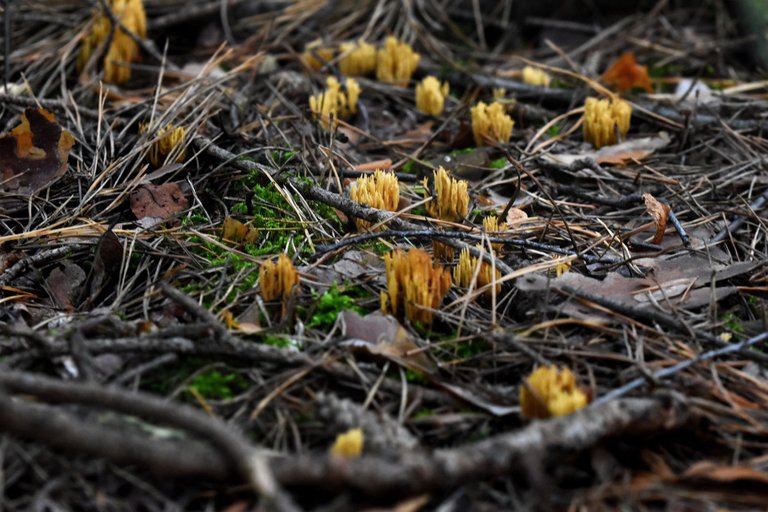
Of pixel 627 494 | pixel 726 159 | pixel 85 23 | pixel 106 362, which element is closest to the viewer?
pixel 627 494

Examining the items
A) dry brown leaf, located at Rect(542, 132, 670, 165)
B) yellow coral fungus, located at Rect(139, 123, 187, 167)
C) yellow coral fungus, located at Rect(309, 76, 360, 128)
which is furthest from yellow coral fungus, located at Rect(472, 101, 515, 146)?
yellow coral fungus, located at Rect(139, 123, 187, 167)

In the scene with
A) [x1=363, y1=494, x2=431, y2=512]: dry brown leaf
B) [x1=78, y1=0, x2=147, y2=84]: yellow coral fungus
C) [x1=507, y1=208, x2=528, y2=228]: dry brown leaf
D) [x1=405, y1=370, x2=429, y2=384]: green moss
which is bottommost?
[x1=507, y1=208, x2=528, y2=228]: dry brown leaf

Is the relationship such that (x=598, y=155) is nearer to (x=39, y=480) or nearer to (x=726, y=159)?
(x=726, y=159)

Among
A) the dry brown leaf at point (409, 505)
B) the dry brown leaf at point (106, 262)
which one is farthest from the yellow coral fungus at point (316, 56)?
the dry brown leaf at point (409, 505)

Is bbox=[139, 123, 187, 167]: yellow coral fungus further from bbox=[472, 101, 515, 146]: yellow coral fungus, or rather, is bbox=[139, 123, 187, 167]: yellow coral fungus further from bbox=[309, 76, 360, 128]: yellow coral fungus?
bbox=[472, 101, 515, 146]: yellow coral fungus

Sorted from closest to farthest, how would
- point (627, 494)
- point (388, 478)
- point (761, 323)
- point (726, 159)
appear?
point (388, 478) → point (627, 494) → point (761, 323) → point (726, 159)

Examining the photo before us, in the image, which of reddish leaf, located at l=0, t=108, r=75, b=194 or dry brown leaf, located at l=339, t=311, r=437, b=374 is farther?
reddish leaf, located at l=0, t=108, r=75, b=194

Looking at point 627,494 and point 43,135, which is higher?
point 43,135

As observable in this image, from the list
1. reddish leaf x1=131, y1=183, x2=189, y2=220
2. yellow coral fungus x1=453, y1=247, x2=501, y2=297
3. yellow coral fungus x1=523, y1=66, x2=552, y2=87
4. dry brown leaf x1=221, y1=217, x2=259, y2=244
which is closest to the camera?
yellow coral fungus x1=453, y1=247, x2=501, y2=297

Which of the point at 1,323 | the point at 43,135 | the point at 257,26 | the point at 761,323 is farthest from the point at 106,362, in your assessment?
the point at 257,26
